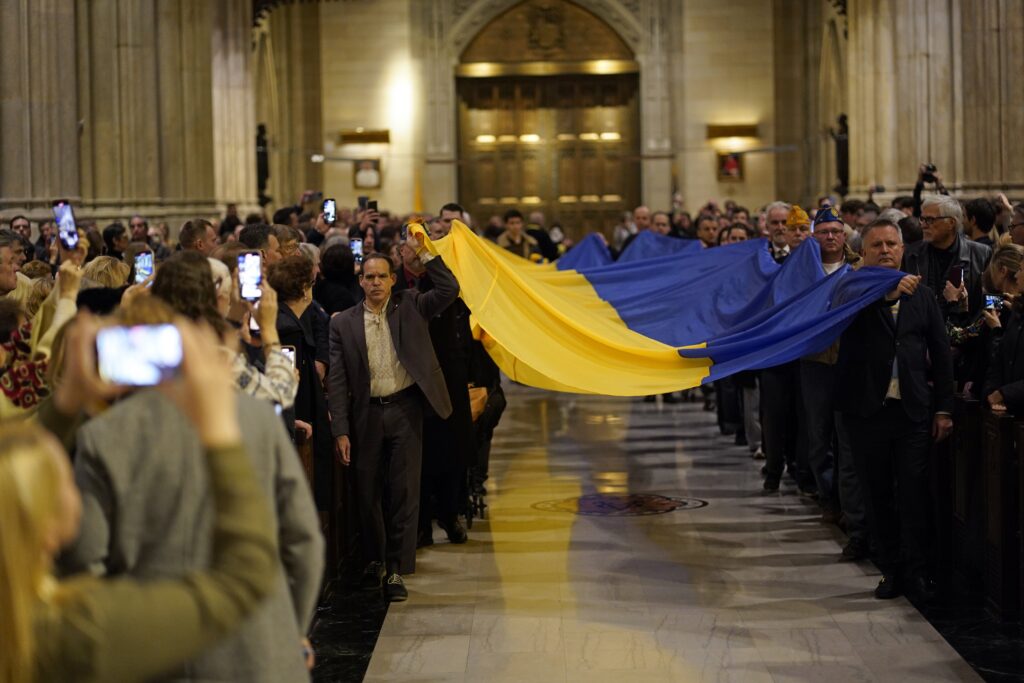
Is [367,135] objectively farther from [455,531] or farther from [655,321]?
[455,531]

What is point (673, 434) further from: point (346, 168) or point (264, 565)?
point (346, 168)

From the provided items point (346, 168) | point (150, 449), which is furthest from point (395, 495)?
point (346, 168)

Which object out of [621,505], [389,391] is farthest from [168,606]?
[621,505]

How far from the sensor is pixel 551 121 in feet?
116

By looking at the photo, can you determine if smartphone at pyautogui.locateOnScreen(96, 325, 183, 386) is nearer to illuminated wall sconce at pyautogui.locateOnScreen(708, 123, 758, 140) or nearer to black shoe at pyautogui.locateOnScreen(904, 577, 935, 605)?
black shoe at pyautogui.locateOnScreen(904, 577, 935, 605)

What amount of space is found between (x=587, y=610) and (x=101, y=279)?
3.32 meters

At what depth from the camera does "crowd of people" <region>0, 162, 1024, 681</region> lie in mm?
3240

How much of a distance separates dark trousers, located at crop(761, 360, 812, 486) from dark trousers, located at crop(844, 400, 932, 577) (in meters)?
3.21

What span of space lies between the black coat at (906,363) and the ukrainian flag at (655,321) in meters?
0.21

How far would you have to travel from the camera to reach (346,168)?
34594 mm

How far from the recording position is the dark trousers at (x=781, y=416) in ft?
42.0

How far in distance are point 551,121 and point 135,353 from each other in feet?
106

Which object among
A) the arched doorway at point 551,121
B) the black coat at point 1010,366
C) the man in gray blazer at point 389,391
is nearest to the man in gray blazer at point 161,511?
the man in gray blazer at point 389,391

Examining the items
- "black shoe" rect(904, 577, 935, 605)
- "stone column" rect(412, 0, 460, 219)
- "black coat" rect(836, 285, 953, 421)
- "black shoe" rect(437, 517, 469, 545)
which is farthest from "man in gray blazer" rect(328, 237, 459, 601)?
"stone column" rect(412, 0, 460, 219)
